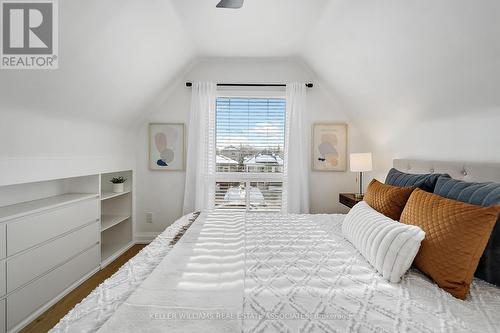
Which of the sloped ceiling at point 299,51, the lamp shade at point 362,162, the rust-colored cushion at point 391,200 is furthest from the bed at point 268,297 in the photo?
the lamp shade at point 362,162

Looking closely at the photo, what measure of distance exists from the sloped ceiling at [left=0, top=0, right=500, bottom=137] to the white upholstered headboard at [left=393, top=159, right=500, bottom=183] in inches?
14.6

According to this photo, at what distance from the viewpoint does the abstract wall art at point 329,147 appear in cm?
371

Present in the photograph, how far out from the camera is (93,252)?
107 inches

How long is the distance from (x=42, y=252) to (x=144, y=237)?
1737 mm

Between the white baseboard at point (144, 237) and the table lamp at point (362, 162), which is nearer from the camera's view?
the table lamp at point (362, 162)

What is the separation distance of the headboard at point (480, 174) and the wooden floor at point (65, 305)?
2717 millimetres

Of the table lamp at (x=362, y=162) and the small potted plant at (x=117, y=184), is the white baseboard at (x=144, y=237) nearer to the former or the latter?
the small potted plant at (x=117, y=184)

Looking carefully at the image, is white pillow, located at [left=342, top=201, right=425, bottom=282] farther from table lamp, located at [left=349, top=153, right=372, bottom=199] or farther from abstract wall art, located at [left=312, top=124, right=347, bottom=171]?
abstract wall art, located at [left=312, top=124, right=347, bottom=171]

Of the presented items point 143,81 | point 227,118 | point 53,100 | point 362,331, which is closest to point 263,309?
point 362,331

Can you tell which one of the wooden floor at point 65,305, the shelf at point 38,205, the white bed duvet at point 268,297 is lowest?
the wooden floor at point 65,305

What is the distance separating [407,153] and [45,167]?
3.33m

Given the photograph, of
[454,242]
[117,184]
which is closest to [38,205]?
[117,184]

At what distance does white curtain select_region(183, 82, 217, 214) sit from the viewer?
3613 millimetres

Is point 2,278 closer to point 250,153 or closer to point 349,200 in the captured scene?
point 250,153
